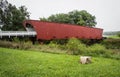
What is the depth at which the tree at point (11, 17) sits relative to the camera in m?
35.3

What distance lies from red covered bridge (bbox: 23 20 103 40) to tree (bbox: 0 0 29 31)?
29.8 feet

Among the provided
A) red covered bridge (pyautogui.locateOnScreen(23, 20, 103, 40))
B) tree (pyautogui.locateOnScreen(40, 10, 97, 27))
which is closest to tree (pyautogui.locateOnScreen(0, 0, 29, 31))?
red covered bridge (pyautogui.locateOnScreen(23, 20, 103, 40))

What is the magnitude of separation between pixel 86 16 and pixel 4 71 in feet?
154

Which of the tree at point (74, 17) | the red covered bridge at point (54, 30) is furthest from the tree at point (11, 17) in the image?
the tree at point (74, 17)

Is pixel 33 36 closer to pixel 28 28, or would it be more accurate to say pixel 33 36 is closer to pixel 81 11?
pixel 28 28

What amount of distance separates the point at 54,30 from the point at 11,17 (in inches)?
532

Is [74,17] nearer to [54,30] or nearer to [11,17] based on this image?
[11,17]

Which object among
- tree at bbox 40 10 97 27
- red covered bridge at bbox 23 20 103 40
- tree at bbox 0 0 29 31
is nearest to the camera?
red covered bridge at bbox 23 20 103 40

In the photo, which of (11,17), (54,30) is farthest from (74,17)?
(54,30)

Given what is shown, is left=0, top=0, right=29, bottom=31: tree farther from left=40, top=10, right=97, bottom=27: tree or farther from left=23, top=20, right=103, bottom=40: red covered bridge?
left=40, top=10, right=97, bottom=27: tree

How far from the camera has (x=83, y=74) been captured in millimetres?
7945

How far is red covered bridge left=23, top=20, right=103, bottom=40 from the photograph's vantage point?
81.7ft

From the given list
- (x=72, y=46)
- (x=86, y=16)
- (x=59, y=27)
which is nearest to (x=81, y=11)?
(x=86, y=16)

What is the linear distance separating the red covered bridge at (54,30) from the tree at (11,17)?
29.8 feet
